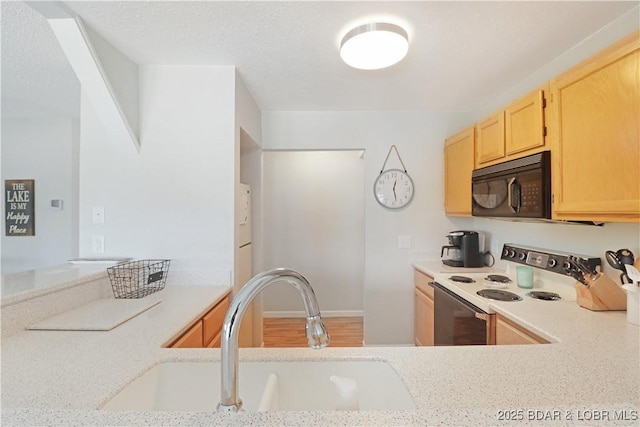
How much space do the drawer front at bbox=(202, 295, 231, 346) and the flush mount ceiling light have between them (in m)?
1.64

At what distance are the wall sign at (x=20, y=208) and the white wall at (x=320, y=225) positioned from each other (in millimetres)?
2494

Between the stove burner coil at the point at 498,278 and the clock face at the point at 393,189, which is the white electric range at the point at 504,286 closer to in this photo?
the stove burner coil at the point at 498,278

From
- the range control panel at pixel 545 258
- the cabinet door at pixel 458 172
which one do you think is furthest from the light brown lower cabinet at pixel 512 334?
the cabinet door at pixel 458 172

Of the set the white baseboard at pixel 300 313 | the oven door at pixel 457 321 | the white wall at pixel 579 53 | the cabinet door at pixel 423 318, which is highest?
the white wall at pixel 579 53

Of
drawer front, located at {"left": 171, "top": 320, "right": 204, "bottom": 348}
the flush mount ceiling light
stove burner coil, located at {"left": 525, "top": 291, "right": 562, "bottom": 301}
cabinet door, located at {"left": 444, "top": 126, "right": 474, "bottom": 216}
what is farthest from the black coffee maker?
drawer front, located at {"left": 171, "top": 320, "right": 204, "bottom": 348}

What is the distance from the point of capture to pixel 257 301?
294 cm

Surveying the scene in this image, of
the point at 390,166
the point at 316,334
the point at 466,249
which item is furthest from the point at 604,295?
the point at 390,166

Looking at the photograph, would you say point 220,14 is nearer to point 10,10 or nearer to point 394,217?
point 10,10

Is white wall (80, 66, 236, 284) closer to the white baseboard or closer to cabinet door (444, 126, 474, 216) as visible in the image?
cabinet door (444, 126, 474, 216)

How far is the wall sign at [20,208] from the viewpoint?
318 cm

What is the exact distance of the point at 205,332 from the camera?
61.9 inches

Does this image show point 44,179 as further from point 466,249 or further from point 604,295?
point 604,295

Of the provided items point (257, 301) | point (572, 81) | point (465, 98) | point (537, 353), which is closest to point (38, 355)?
point (537, 353)

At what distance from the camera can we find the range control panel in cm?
166
